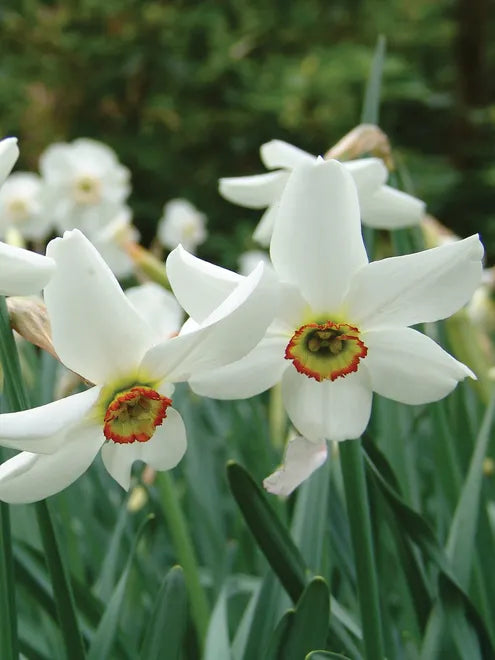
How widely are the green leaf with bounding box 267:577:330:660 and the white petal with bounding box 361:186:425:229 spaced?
13.5 inches

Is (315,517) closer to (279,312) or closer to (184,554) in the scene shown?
(184,554)

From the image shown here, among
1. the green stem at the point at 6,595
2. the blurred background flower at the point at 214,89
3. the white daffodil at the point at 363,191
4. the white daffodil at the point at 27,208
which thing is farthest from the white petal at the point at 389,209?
the blurred background flower at the point at 214,89

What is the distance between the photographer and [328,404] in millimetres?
530

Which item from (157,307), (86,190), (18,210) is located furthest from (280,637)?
(86,190)

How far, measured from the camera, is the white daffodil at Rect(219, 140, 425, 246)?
73cm

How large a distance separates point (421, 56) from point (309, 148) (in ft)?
4.99

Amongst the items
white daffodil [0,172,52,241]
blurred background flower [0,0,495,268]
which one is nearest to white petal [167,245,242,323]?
white daffodil [0,172,52,241]

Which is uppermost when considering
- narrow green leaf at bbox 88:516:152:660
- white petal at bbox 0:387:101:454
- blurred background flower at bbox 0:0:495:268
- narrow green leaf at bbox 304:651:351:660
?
blurred background flower at bbox 0:0:495:268

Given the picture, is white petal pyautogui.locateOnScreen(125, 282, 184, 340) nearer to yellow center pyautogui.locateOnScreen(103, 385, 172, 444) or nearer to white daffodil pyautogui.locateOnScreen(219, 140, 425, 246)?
white daffodil pyautogui.locateOnScreen(219, 140, 425, 246)

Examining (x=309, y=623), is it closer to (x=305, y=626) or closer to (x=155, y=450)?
(x=305, y=626)

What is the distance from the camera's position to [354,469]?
1.97 ft

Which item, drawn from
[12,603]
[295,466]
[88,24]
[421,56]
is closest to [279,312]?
[295,466]

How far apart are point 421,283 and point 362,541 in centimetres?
20

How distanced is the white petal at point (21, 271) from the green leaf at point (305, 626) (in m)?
0.28
